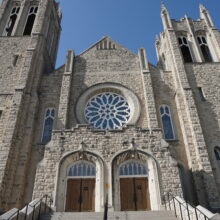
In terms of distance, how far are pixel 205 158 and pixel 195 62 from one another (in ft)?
29.9

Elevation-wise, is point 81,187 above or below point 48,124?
below

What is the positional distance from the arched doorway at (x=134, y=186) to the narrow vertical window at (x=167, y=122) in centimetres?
401

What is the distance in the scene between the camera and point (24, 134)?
15469 millimetres

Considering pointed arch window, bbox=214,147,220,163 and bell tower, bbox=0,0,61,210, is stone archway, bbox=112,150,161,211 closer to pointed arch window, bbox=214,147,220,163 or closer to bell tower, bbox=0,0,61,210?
pointed arch window, bbox=214,147,220,163

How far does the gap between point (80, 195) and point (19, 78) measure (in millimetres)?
9773

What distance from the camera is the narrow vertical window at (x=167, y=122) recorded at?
16.5 metres

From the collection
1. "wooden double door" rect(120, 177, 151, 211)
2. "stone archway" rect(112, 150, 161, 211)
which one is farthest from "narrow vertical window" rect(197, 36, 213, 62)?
"wooden double door" rect(120, 177, 151, 211)

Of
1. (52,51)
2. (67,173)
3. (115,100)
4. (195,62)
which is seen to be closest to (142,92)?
(115,100)

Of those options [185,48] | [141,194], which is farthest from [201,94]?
[141,194]

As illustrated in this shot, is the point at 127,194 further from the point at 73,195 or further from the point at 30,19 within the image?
the point at 30,19

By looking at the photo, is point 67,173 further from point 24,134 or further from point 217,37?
point 217,37

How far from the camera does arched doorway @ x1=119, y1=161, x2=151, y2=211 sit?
40.5ft

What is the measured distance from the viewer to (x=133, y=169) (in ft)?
43.7

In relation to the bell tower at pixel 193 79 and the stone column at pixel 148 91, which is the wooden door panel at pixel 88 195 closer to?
the stone column at pixel 148 91
